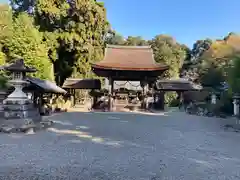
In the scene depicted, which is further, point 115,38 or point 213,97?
point 115,38

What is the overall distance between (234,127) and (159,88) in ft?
32.0

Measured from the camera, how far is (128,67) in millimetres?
14461

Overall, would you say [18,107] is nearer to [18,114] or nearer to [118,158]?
[18,114]

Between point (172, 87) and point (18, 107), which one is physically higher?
point (172, 87)

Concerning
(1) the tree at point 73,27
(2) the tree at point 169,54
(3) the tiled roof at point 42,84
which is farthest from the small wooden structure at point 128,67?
(2) the tree at point 169,54

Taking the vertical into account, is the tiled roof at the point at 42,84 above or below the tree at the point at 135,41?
below

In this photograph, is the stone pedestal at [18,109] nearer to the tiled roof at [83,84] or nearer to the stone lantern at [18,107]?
the stone lantern at [18,107]

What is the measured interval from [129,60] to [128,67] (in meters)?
1.63

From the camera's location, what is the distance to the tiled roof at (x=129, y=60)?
1435 centimetres

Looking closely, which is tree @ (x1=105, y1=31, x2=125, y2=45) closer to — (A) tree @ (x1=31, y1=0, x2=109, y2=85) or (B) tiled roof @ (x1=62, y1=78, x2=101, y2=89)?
(A) tree @ (x1=31, y1=0, x2=109, y2=85)

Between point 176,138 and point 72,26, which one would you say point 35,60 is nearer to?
point 72,26

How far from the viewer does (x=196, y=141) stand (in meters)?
5.61

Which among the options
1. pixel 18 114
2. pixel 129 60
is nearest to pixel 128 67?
pixel 129 60

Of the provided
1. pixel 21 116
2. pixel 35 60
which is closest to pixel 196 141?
pixel 21 116
